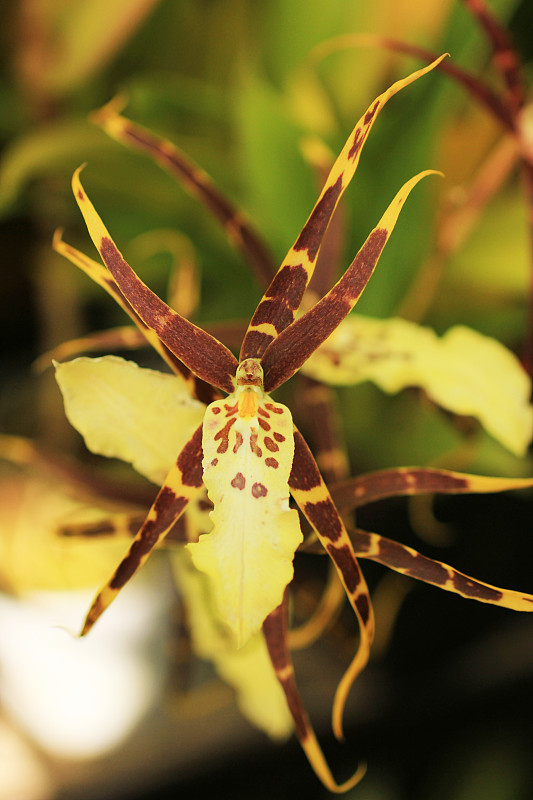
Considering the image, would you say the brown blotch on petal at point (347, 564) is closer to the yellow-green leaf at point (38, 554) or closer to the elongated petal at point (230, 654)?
the elongated petal at point (230, 654)

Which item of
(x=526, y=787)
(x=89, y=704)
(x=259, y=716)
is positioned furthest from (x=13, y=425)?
(x=526, y=787)

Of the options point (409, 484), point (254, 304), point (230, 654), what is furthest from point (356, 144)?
point (254, 304)

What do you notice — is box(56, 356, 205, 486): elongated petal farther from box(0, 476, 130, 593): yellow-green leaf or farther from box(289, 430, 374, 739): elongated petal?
box(0, 476, 130, 593): yellow-green leaf

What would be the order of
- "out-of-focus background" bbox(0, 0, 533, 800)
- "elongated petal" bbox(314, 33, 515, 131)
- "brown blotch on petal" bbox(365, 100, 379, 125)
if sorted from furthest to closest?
"out-of-focus background" bbox(0, 0, 533, 800) → "elongated petal" bbox(314, 33, 515, 131) → "brown blotch on petal" bbox(365, 100, 379, 125)

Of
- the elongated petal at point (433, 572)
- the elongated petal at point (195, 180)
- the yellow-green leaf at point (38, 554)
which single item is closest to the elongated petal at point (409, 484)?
the elongated petal at point (433, 572)

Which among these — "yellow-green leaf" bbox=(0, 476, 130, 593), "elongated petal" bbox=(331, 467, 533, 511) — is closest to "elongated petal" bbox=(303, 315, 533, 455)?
"elongated petal" bbox=(331, 467, 533, 511)

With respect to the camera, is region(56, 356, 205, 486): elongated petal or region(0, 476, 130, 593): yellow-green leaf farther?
region(0, 476, 130, 593): yellow-green leaf
